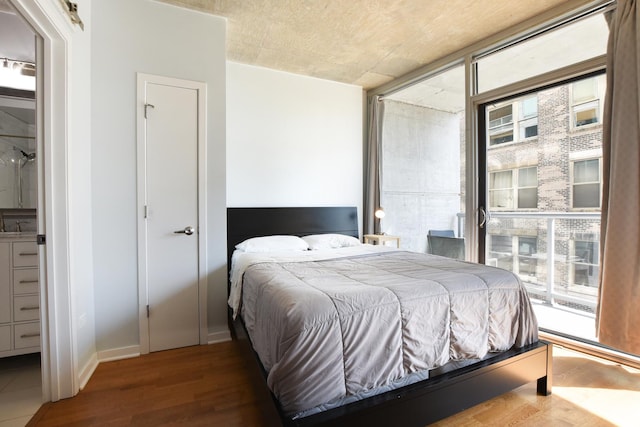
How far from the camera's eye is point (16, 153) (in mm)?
2594

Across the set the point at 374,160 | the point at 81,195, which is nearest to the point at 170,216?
the point at 81,195

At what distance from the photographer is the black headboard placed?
3.21 m

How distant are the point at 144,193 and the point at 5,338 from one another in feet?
4.61

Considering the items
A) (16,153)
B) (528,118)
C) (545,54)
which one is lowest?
(16,153)

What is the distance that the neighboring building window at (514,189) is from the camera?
10.3 ft

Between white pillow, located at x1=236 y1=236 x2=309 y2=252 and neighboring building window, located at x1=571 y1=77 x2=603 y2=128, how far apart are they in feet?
9.57

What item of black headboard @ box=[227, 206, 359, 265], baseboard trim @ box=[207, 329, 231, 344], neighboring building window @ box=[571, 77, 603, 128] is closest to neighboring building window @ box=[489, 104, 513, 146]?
neighboring building window @ box=[571, 77, 603, 128]

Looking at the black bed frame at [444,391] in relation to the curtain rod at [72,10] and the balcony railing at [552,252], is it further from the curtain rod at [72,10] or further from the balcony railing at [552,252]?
the curtain rod at [72,10]

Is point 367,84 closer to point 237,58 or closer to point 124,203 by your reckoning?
point 237,58

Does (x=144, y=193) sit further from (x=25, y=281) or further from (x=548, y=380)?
(x=548, y=380)

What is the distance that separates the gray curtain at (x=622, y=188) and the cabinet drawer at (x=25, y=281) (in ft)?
14.1

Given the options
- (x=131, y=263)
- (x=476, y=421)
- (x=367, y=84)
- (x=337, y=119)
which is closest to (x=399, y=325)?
(x=476, y=421)

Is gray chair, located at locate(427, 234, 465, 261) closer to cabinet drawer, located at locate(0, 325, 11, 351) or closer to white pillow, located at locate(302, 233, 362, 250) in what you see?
white pillow, located at locate(302, 233, 362, 250)

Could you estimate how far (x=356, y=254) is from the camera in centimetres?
271
